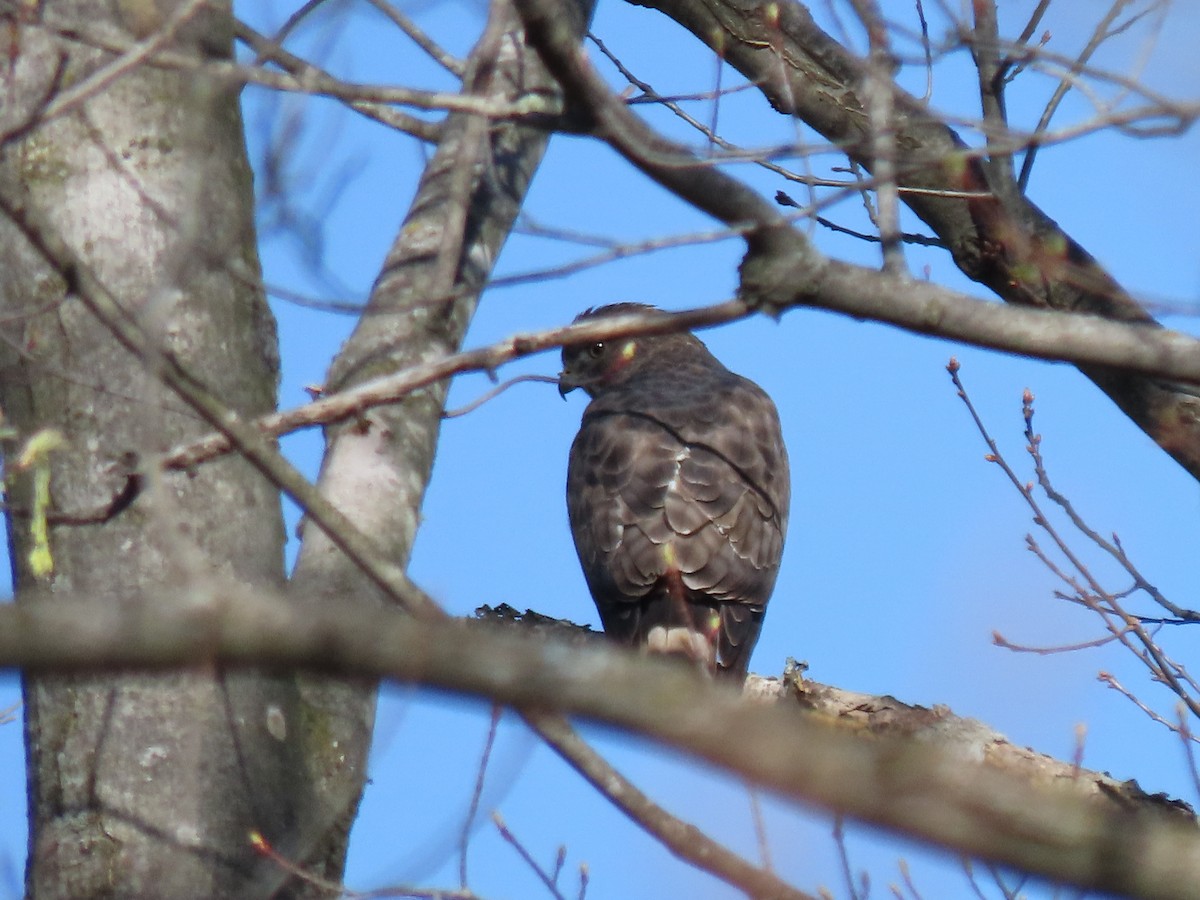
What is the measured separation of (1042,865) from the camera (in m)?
1.57

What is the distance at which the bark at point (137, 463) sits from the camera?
355 cm

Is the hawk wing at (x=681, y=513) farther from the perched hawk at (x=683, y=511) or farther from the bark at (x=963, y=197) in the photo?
the bark at (x=963, y=197)

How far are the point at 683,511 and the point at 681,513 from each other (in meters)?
0.02

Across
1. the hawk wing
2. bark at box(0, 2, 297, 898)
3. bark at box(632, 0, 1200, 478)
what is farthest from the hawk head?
bark at box(0, 2, 297, 898)

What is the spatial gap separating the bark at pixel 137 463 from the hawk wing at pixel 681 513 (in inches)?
93.6

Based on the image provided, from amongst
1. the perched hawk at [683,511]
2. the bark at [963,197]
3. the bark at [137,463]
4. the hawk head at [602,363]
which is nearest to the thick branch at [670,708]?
the bark at [137,463]

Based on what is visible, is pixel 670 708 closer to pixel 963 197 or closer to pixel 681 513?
pixel 963 197

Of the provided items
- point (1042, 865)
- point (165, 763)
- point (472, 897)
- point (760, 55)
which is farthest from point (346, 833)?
point (760, 55)

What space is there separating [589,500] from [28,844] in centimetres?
340

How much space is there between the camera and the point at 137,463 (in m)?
3.07

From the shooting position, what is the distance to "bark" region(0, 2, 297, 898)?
3555mm

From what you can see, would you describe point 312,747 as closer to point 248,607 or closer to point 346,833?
point 346,833

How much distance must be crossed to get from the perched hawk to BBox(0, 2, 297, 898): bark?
2.07 m

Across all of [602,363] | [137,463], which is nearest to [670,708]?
[137,463]
